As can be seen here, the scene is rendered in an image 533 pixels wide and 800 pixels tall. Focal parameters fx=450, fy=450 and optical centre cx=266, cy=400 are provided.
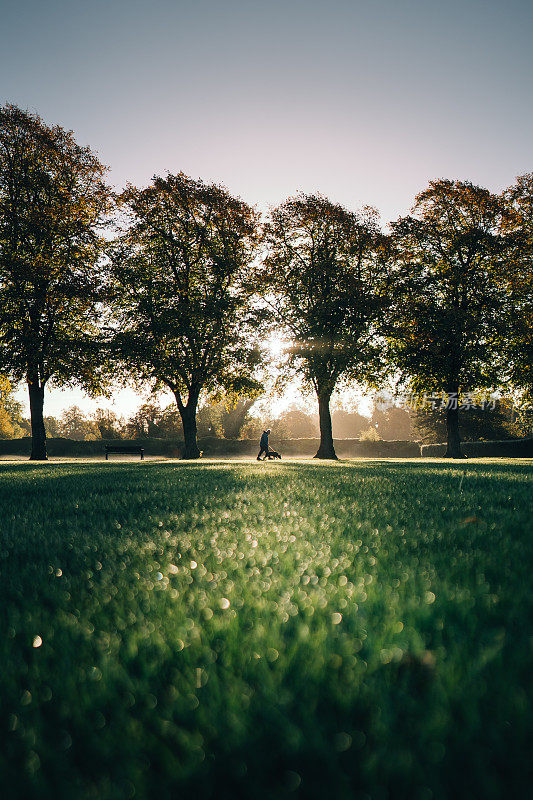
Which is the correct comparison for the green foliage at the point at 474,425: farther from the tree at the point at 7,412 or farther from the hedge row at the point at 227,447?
the tree at the point at 7,412

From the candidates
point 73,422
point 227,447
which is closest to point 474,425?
point 227,447

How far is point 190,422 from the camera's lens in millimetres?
30625

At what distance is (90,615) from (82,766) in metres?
0.91

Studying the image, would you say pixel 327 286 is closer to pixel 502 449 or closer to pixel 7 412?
pixel 502 449

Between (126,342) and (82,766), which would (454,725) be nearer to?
(82,766)

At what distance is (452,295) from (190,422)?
68.1 feet

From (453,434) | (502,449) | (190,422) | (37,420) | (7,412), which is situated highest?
(7,412)

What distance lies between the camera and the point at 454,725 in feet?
3.32

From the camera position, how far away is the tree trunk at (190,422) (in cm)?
3014

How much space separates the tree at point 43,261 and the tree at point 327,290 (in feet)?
40.7

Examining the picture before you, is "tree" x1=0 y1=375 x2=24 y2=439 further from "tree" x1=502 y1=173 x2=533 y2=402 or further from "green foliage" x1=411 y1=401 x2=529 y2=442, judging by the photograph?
"green foliage" x1=411 y1=401 x2=529 y2=442

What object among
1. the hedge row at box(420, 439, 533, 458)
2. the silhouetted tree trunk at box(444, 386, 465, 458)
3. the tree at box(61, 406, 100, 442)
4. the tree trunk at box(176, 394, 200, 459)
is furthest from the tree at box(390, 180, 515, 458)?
the tree at box(61, 406, 100, 442)

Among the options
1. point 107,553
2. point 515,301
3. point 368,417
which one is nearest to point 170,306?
point 515,301

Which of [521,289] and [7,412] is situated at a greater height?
[521,289]
